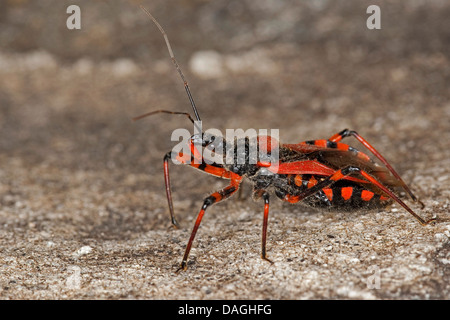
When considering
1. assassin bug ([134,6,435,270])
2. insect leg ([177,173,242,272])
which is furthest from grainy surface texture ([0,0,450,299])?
assassin bug ([134,6,435,270])

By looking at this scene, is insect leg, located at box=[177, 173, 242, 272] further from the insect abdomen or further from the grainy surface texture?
the insect abdomen

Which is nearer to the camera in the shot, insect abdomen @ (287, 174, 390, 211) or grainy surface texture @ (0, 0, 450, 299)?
grainy surface texture @ (0, 0, 450, 299)

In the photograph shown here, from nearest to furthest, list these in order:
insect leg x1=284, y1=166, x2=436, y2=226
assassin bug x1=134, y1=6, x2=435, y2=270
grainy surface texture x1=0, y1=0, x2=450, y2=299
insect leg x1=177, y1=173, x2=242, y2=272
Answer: grainy surface texture x1=0, y1=0, x2=450, y2=299
insect leg x1=177, y1=173, x2=242, y2=272
insect leg x1=284, y1=166, x2=436, y2=226
assassin bug x1=134, y1=6, x2=435, y2=270

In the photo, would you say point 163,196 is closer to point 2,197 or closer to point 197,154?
point 197,154

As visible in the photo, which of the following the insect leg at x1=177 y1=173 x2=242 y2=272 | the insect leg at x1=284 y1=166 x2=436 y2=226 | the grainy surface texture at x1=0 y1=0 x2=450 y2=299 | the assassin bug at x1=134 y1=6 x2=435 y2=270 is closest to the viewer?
the grainy surface texture at x1=0 y1=0 x2=450 y2=299

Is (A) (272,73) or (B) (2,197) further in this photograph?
(A) (272,73)
